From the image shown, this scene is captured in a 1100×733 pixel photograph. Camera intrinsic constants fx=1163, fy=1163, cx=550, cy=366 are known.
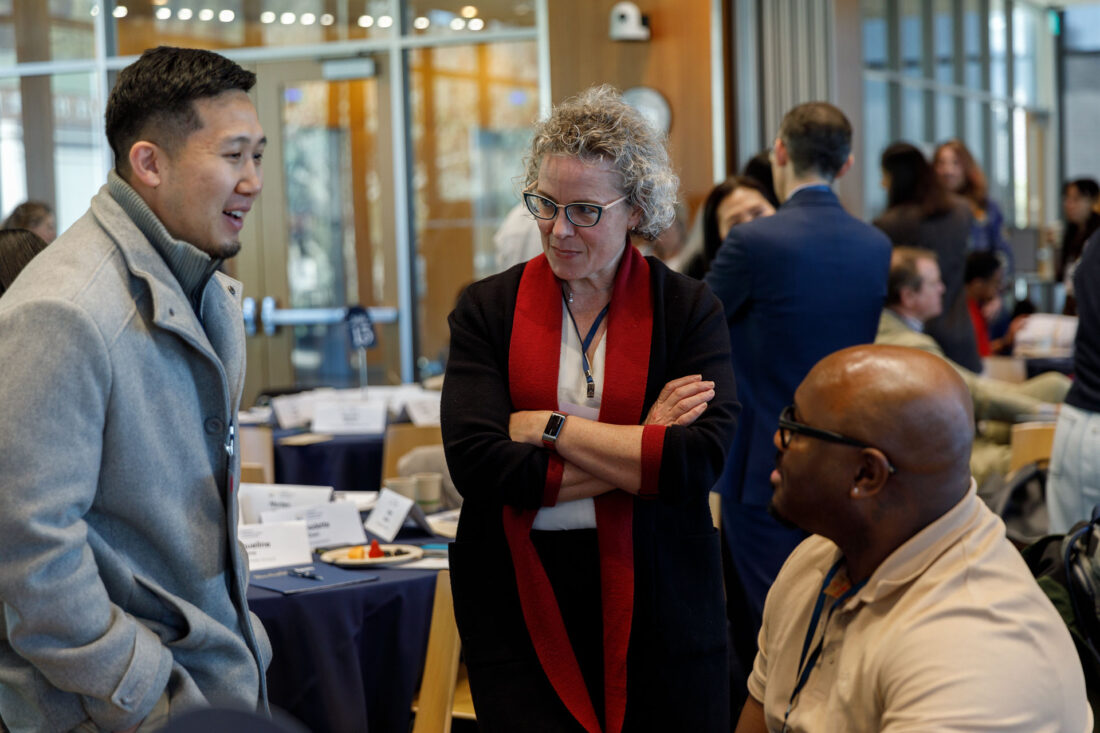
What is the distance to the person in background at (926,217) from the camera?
20.0ft

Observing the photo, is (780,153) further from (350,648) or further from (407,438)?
(350,648)

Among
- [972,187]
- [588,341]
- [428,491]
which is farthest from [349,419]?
[972,187]

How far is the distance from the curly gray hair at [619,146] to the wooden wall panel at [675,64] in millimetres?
5603

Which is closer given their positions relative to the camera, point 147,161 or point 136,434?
point 136,434

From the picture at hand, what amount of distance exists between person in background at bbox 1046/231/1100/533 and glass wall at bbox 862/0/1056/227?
18.6ft

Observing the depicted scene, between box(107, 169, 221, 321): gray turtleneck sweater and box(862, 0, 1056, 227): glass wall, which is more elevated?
box(862, 0, 1056, 227): glass wall

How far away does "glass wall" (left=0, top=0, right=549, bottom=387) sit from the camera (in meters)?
8.93

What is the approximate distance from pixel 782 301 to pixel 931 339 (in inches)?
77.5

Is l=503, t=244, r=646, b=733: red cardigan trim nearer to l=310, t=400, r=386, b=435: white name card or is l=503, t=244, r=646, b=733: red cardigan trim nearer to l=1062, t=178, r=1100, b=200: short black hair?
l=310, t=400, r=386, b=435: white name card

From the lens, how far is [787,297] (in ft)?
11.0

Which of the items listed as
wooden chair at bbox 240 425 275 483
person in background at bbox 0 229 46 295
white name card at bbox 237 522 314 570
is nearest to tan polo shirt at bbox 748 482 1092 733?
white name card at bbox 237 522 314 570

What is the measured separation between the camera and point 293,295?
9.30 m

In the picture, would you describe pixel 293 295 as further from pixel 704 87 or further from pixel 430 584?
pixel 430 584

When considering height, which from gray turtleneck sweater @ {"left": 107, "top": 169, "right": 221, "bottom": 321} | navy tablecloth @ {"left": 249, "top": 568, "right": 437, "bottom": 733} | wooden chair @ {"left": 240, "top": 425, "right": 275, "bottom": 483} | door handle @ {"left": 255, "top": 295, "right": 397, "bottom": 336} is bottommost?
navy tablecloth @ {"left": 249, "top": 568, "right": 437, "bottom": 733}
